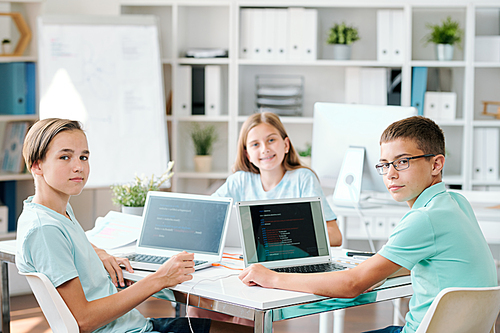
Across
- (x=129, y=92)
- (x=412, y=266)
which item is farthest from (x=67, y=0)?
(x=412, y=266)

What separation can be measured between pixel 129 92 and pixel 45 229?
7.58 feet

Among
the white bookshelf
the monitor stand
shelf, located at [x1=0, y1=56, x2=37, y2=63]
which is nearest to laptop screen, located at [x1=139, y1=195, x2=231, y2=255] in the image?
the monitor stand

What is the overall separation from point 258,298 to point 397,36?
2827 millimetres

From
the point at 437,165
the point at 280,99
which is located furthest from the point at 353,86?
the point at 437,165

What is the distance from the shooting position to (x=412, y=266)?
1.33m

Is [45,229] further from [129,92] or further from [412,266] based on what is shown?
[129,92]

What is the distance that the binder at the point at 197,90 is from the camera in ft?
12.4

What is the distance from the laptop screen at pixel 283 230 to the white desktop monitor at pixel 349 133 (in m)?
0.94

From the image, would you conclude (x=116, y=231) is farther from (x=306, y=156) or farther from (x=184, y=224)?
(x=306, y=156)

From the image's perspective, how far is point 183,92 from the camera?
379 centimetres

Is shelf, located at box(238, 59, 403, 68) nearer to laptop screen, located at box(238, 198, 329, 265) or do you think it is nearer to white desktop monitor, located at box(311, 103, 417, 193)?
white desktop monitor, located at box(311, 103, 417, 193)

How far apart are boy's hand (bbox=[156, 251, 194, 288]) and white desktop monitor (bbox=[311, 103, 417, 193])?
130 centimetres

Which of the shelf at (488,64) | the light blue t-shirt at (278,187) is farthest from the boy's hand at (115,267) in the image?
the shelf at (488,64)

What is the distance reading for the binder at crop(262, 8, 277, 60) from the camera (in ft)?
12.1
